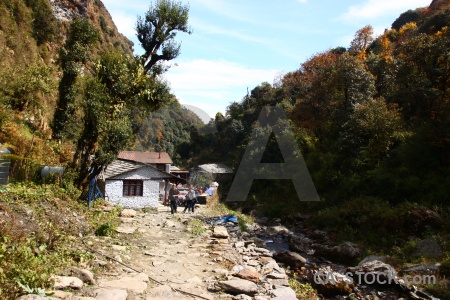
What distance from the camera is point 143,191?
19.7 metres

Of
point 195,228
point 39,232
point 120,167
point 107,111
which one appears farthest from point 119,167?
point 39,232

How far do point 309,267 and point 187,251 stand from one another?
5350mm

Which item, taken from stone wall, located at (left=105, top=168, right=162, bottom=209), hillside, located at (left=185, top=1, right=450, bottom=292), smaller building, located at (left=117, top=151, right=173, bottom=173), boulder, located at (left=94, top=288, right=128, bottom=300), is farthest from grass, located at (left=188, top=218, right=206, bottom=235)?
smaller building, located at (left=117, top=151, right=173, bottom=173)

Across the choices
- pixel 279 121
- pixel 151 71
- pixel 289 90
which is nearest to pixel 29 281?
pixel 151 71

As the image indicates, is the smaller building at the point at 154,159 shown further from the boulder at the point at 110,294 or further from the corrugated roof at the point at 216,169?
the boulder at the point at 110,294

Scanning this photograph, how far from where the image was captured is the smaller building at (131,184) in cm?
1898

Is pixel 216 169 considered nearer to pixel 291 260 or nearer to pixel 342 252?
pixel 342 252

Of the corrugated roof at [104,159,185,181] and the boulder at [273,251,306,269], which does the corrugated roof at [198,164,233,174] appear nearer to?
the corrugated roof at [104,159,185,181]

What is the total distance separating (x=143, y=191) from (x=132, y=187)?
2.37 ft

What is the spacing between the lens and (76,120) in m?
16.6

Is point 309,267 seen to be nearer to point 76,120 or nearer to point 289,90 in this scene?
point 76,120

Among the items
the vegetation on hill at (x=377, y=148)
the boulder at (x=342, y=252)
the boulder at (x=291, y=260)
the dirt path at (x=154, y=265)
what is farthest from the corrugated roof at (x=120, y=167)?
the vegetation on hill at (x=377, y=148)
